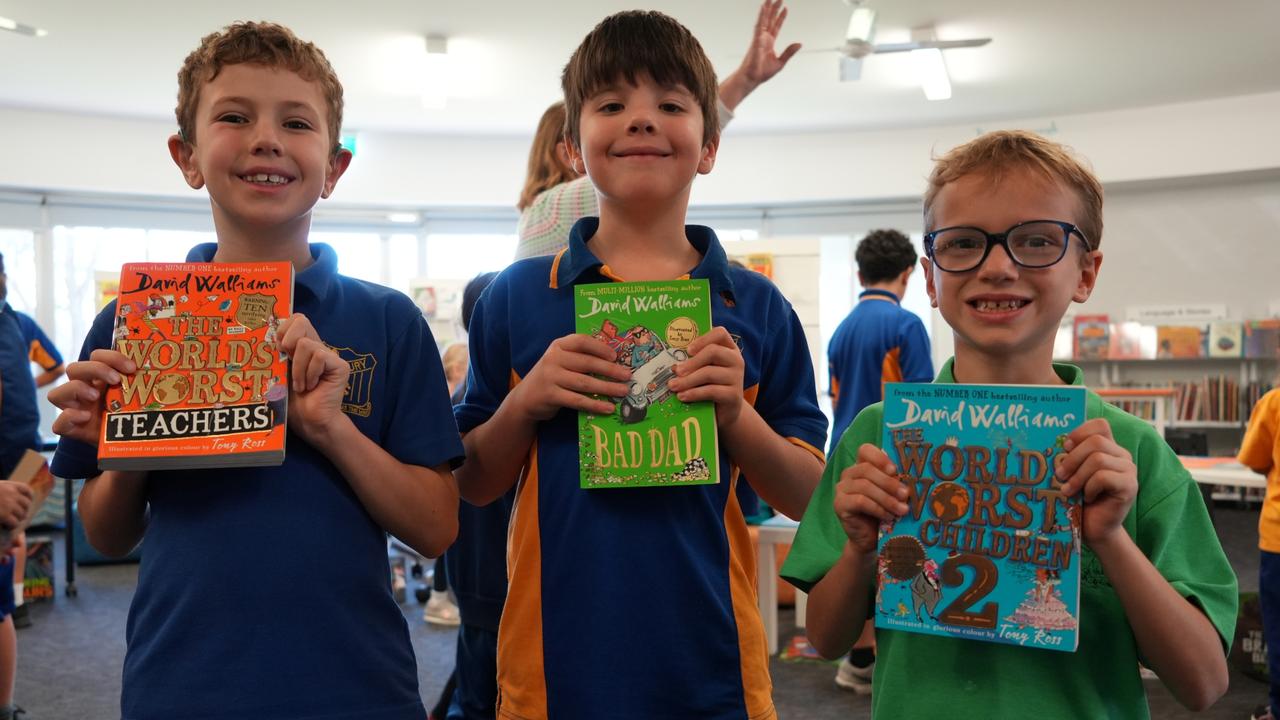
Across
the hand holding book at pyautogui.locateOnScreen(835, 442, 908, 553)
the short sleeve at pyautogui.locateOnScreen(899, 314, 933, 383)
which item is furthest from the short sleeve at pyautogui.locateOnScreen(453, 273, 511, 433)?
the short sleeve at pyautogui.locateOnScreen(899, 314, 933, 383)

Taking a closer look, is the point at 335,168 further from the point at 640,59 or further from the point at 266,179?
the point at 640,59

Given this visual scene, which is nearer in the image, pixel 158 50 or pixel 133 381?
pixel 133 381

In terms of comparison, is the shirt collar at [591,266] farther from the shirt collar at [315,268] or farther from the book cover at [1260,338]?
the book cover at [1260,338]

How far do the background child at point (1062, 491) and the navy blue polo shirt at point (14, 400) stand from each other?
395 cm

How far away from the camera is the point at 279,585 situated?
1.18 metres

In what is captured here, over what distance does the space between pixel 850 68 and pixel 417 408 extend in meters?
6.33

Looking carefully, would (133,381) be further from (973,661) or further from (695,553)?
(973,661)

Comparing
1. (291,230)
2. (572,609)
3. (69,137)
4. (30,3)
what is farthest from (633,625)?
(69,137)

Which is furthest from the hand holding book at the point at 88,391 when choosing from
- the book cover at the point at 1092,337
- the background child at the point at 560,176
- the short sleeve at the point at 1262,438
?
the book cover at the point at 1092,337

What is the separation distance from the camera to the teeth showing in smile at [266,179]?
130 centimetres

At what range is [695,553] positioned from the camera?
1247 millimetres

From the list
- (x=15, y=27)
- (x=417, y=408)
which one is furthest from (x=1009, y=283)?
(x=15, y=27)

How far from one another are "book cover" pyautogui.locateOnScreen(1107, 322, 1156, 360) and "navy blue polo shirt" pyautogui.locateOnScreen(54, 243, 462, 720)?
9908 mm

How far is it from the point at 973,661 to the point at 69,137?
33.9 feet
